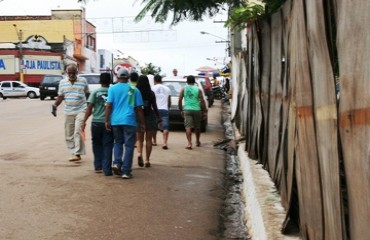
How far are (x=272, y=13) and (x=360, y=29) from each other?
395 centimetres

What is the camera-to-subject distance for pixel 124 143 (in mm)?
8250

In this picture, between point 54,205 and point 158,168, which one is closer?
point 54,205

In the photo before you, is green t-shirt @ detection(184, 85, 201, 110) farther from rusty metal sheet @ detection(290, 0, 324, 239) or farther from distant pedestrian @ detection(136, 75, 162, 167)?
rusty metal sheet @ detection(290, 0, 324, 239)

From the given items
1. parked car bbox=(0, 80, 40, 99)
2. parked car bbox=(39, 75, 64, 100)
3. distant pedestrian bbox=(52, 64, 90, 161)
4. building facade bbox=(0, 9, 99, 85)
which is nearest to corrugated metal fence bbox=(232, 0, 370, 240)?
distant pedestrian bbox=(52, 64, 90, 161)

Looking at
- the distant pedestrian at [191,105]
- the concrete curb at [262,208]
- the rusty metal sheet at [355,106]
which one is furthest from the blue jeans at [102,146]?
the rusty metal sheet at [355,106]

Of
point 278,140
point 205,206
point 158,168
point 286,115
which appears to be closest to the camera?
point 286,115

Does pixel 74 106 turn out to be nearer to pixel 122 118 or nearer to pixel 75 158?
pixel 75 158

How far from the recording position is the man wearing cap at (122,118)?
26.7 feet

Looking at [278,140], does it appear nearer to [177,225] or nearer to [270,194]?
[270,194]

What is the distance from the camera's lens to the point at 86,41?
250ft

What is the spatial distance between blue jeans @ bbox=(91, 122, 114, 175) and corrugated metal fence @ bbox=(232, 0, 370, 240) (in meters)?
3.20

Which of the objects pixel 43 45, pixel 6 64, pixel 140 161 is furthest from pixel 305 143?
→ pixel 43 45

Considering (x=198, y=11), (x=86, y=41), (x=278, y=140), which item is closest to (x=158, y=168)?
(x=278, y=140)

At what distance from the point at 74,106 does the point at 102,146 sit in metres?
1.29
